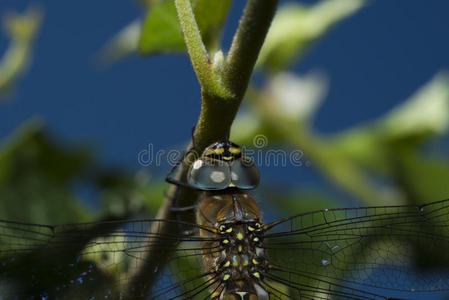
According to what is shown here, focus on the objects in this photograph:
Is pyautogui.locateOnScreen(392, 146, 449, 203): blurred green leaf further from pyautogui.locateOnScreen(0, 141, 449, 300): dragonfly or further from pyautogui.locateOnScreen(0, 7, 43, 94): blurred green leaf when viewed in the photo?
pyautogui.locateOnScreen(0, 7, 43, 94): blurred green leaf

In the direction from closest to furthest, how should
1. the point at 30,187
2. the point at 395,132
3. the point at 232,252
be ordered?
1. the point at 232,252
2. the point at 30,187
3. the point at 395,132

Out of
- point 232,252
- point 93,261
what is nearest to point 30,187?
point 93,261

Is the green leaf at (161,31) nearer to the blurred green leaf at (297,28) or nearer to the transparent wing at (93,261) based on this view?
the transparent wing at (93,261)

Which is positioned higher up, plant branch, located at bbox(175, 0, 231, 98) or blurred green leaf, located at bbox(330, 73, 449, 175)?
blurred green leaf, located at bbox(330, 73, 449, 175)

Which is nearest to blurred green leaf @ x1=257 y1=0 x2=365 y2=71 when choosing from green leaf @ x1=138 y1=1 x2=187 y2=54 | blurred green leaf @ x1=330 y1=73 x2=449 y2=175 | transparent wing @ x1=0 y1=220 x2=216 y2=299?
blurred green leaf @ x1=330 y1=73 x2=449 y2=175

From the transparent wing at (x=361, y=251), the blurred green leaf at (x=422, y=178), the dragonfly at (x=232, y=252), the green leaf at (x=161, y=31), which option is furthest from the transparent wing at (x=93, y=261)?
the blurred green leaf at (x=422, y=178)

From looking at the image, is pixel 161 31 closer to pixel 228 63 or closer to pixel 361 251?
pixel 228 63
